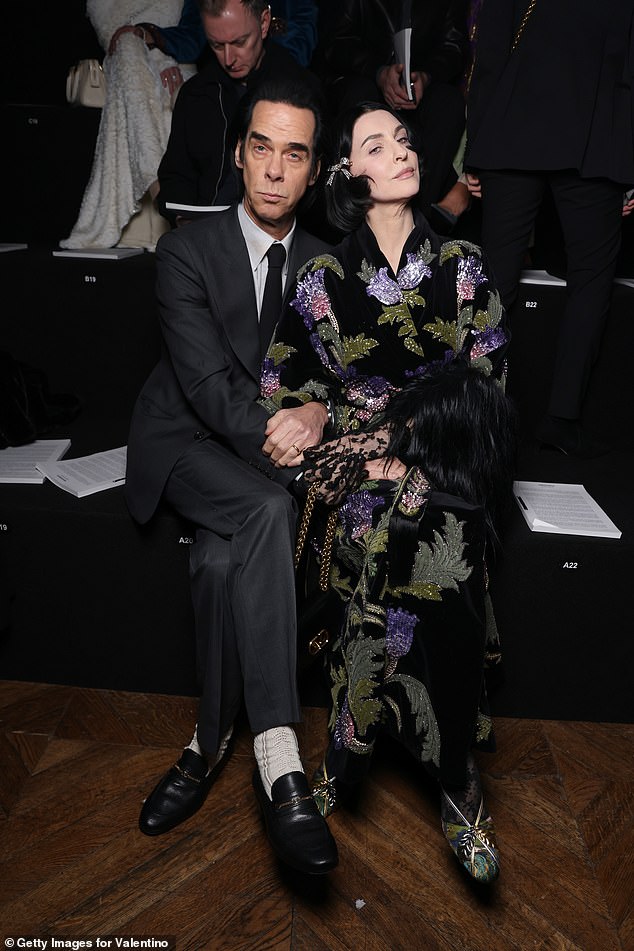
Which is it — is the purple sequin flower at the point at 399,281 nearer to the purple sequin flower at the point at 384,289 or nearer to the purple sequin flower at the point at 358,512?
the purple sequin flower at the point at 384,289

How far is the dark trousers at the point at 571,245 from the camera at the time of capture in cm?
229

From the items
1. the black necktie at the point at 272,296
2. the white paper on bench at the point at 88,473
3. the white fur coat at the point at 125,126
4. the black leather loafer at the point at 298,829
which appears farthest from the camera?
the white fur coat at the point at 125,126

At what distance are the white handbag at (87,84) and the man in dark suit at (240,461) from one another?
5.25ft

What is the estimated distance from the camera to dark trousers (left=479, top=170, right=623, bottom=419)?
229cm

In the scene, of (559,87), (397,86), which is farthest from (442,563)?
(397,86)

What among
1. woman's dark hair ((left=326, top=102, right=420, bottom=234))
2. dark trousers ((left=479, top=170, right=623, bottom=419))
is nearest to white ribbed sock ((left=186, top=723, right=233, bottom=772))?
woman's dark hair ((left=326, top=102, right=420, bottom=234))

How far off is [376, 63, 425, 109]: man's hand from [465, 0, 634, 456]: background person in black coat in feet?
1.50

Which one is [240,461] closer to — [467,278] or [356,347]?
[356,347]

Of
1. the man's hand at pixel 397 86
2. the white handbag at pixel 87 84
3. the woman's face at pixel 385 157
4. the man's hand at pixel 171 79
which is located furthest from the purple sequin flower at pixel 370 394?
the white handbag at pixel 87 84

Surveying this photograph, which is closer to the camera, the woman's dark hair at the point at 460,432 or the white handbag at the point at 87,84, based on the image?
the woman's dark hair at the point at 460,432

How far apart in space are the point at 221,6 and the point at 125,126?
2.06 feet

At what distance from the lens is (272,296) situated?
1.86 m

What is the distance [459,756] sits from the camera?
1.48m

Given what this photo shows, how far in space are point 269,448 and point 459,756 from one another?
0.70m
